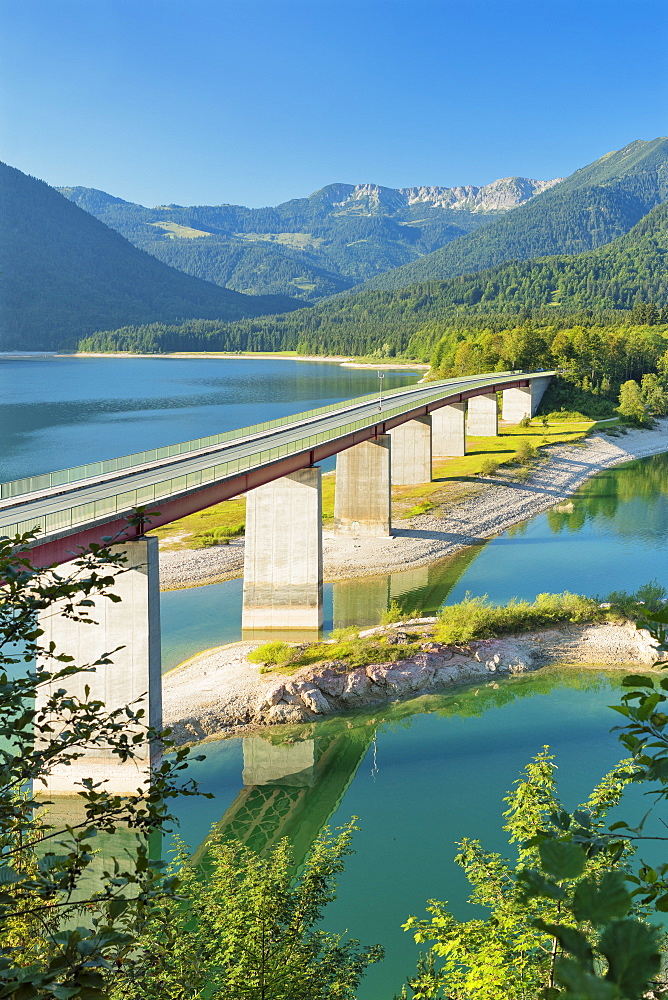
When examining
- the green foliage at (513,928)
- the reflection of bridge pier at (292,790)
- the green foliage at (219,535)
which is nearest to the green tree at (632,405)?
the green foliage at (219,535)

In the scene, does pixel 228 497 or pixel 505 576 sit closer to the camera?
pixel 228 497

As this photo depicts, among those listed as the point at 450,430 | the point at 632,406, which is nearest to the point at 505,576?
the point at 450,430

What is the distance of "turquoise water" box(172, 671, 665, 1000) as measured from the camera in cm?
1861

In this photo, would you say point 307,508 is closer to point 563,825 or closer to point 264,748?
point 264,748

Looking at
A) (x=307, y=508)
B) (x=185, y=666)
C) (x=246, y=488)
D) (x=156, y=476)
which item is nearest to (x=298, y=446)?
(x=307, y=508)

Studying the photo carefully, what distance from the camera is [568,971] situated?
2.10 metres

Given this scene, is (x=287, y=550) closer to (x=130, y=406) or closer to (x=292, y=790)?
(x=292, y=790)

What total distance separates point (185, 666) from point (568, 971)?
31343mm

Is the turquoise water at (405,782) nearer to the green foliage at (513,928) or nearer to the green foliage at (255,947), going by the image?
A: the green foliage at (513,928)

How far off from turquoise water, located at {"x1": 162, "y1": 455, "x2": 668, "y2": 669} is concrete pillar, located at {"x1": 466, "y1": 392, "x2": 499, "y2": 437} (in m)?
30.6

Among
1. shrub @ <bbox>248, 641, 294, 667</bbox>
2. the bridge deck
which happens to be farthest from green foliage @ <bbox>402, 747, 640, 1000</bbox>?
shrub @ <bbox>248, 641, 294, 667</bbox>

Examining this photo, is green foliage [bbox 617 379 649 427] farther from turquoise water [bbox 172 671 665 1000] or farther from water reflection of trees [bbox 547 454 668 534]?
turquoise water [bbox 172 671 665 1000]

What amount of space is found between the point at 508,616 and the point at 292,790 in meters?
14.3

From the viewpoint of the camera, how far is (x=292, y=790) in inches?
969
